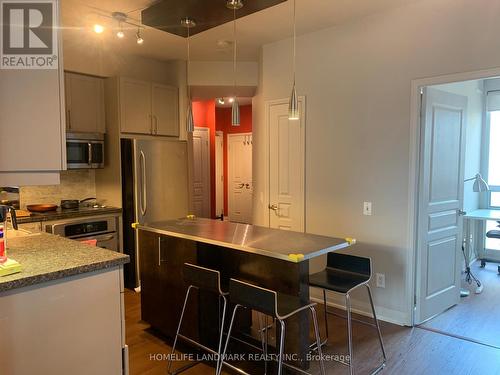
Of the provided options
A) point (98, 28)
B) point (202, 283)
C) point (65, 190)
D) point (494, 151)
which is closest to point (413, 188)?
point (202, 283)

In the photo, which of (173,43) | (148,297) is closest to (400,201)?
(148,297)

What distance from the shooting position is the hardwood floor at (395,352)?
8.29ft

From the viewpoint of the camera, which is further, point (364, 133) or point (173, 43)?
point (173, 43)

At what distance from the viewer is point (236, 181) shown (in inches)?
332

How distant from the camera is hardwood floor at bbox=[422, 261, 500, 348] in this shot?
301 cm

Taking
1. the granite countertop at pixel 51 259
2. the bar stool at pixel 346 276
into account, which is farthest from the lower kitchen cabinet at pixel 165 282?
the bar stool at pixel 346 276

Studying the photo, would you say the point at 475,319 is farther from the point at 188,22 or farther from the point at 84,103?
the point at 84,103

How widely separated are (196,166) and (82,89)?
149 inches

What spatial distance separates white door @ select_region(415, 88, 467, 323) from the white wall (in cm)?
15

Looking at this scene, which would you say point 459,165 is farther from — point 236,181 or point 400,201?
point 236,181

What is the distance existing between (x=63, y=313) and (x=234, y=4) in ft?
7.83

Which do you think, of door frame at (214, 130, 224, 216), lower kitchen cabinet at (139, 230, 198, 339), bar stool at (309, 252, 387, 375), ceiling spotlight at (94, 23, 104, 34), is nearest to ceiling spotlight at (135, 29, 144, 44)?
ceiling spotlight at (94, 23, 104, 34)

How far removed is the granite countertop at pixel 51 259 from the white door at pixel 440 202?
2.54 m

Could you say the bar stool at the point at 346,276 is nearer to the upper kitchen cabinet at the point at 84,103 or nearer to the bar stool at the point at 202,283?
the bar stool at the point at 202,283
